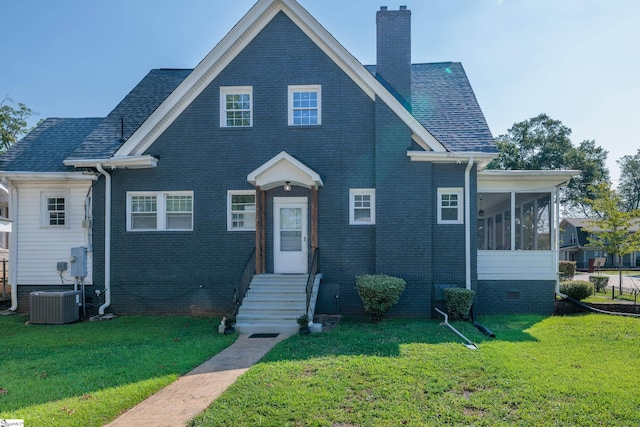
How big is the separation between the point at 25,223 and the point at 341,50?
34.3 ft

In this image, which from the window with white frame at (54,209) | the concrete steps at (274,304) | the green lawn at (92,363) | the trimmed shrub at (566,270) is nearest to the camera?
the green lawn at (92,363)

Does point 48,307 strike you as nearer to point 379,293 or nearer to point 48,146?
point 48,146

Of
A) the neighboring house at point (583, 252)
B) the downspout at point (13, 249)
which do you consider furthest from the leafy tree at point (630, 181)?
the downspout at point (13, 249)

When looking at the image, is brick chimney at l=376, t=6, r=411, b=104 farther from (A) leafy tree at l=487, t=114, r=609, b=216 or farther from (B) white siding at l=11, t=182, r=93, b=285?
(A) leafy tree at l=487, t=114, r=609, b=216

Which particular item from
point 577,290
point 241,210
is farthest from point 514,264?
point 241,210

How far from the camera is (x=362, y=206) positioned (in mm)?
11633

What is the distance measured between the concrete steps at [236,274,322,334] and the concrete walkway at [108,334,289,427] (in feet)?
5.01

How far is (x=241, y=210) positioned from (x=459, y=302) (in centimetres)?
637

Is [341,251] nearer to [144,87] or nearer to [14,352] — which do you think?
[14,352]

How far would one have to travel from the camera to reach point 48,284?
40.2ft

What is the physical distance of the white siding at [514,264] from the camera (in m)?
12.1

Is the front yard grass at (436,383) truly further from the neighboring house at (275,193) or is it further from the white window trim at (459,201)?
the white window trim at (459,201)

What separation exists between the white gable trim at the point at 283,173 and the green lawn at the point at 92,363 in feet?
12.9

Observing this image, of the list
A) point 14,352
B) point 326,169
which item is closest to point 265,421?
point 14,352
